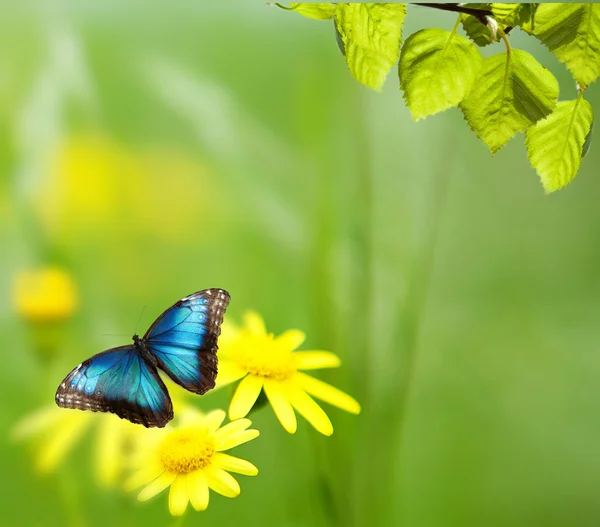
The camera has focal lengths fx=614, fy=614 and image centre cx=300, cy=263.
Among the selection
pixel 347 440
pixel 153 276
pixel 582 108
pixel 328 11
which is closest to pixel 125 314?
pixel 153 276

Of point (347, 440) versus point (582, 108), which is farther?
point (347, 440)

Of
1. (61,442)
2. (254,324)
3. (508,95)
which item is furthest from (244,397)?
(508,95)

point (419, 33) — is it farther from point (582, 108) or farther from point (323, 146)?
point (323, 146)

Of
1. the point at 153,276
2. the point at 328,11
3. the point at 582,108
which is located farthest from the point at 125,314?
the point at 582,108

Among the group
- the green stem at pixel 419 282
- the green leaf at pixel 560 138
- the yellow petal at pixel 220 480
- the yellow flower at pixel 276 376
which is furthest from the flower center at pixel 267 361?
the green leaf at pixel 560 138

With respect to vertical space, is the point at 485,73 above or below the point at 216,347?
above

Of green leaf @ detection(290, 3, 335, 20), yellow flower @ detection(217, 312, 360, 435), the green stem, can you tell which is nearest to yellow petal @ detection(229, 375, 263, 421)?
yellow flower @ detection(217, 312, 360, 435)

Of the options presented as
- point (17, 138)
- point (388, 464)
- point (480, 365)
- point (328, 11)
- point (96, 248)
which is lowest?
point (388, 464)
